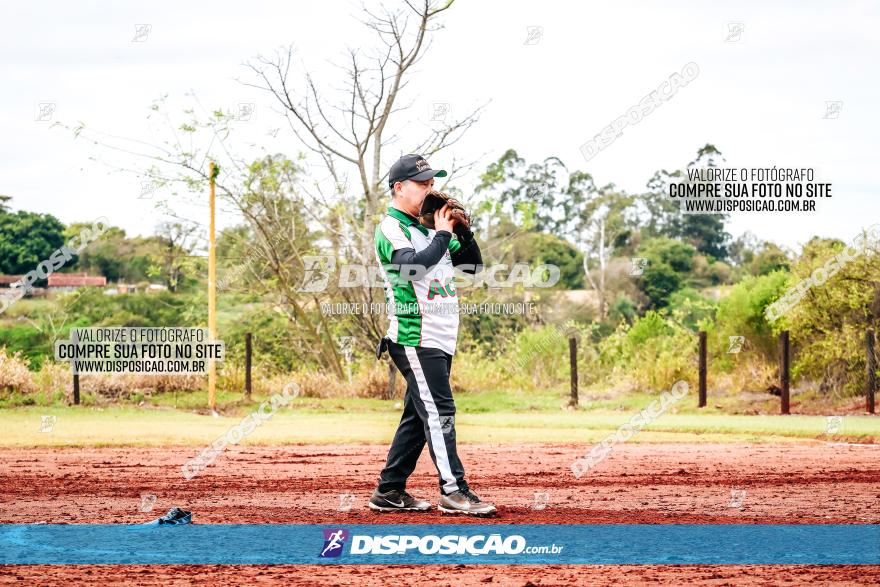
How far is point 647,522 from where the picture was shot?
6582 mm

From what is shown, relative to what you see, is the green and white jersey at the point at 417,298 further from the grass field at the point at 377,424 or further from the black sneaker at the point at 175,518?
the grass field at the point at 377,424

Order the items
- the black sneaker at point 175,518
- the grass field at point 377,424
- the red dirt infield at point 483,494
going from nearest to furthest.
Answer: the red dirt infield at point 483,494 < the black sneaker at point 175,518 < the grass field at point 377,424

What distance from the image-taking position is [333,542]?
5562 mm

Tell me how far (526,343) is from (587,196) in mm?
26677

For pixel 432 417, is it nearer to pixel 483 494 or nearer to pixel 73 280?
pixel 483 494

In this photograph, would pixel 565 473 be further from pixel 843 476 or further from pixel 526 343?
pixel 526 343

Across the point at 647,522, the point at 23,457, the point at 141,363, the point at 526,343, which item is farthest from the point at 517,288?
the point at 647,522

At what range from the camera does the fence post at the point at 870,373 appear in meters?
19.2

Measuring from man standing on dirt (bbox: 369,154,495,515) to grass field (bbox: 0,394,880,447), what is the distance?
7928mm

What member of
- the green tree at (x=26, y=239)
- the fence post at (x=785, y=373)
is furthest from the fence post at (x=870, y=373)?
the green tree at (x=26, y=239)

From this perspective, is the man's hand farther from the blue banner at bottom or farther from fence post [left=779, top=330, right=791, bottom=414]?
fence post [left=779, top=330, right=791, bottom=414]

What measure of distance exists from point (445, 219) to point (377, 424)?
37.7ft

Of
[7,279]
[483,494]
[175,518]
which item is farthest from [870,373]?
[7,279]

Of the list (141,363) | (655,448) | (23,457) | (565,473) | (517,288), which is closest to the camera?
(565,473)
